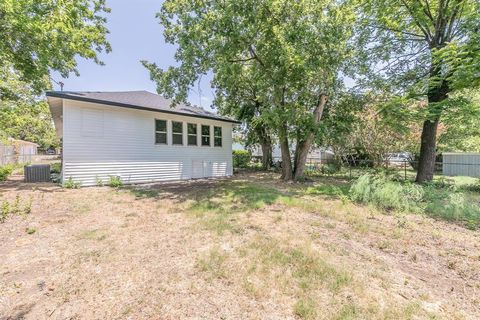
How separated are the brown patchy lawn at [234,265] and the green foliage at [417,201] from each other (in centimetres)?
57

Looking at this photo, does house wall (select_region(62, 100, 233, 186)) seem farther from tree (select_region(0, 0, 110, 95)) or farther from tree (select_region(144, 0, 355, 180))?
tree (select_region(0, 0, 110, 95))

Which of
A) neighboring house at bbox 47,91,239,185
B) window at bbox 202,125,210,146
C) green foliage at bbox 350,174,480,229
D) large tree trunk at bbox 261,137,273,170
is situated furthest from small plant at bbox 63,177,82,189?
large tree trunk at bbox 261,137,273,170

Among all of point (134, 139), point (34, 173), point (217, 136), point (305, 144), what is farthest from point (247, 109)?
point (34, 173)

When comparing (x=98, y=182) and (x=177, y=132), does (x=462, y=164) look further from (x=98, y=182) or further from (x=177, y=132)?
(x=98, y=182)

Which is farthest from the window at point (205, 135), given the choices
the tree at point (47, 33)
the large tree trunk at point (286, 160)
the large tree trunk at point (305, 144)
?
the tree at point (47, 33)

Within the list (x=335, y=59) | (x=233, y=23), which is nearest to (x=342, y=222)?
(x=335, y=59)

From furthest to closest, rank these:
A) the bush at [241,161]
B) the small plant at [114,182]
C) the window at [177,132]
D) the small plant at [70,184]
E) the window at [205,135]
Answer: the bush at [241,161], the window at [205,135], the window at [177,132], the small plant at [114,182], the small plant at [70,184]

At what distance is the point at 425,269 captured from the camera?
327 cm

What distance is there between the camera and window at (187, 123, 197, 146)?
12.0 m

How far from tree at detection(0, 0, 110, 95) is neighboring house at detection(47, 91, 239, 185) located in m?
1.95

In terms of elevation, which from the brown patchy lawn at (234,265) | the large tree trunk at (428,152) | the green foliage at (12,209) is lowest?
the brown patchy lawn at (234,265)

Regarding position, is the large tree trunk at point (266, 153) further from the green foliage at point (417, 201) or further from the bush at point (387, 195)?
the bush at point (387, 195)

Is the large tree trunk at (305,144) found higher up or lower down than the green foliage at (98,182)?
higher up

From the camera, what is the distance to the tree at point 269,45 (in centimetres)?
834
